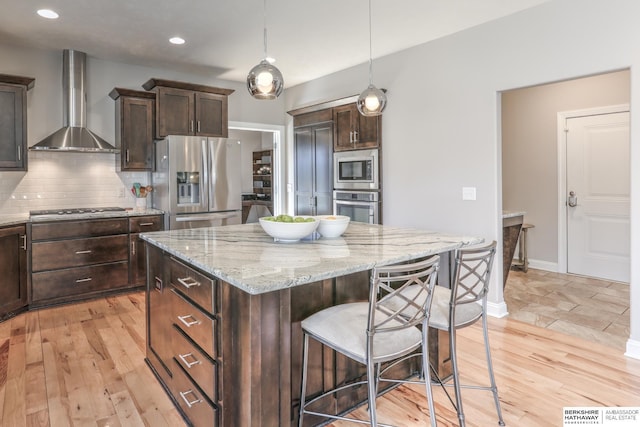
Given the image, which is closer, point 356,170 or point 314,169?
point 356,170

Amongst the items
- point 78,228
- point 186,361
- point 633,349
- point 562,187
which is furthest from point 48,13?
point 562,187

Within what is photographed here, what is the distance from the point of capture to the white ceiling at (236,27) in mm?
3248

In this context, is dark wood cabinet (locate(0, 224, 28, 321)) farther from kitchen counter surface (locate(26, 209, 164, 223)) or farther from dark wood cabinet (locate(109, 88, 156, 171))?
dark wood cabinet (locate(109, 88, 156, 171))

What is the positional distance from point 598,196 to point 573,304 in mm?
1694

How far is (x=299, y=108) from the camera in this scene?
18.7 ft

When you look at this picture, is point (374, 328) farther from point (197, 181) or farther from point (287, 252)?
point (197, 181)

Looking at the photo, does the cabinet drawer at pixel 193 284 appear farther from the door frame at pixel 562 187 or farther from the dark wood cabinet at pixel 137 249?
the door frame at pixel 562 187

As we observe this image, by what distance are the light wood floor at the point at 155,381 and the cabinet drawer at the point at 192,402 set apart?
9cm

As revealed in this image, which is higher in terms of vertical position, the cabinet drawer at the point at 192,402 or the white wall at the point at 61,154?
the white wall at the point at 61,154

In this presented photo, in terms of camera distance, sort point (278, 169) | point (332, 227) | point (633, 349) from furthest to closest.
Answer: point (278, 169), point (633, 349), point (332, 227)

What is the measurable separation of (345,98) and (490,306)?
2.84 meters

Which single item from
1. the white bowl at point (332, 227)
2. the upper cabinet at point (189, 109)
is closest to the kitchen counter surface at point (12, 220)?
the upper cabinet at point (189, 109)

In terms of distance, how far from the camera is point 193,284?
1.94m

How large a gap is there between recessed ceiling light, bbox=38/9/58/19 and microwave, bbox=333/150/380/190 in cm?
312
